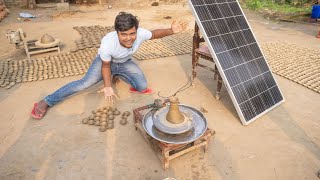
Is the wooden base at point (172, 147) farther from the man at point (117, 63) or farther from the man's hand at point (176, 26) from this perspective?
the man's hand at point (176, 26)

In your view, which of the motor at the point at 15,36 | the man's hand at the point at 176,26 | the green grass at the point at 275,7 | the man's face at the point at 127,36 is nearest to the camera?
the man's face at the point at 127,36

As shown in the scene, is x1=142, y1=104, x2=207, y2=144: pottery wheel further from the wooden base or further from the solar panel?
the solar panel

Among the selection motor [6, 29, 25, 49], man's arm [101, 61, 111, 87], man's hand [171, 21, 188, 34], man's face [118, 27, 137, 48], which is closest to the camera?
man's face [118, 27, 137, 48]

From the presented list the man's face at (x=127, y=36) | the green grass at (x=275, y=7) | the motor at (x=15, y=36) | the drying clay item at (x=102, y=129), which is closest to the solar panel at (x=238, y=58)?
the man's face at (x=127, y=36)

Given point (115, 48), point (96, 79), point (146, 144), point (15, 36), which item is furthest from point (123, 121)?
point (15, 36)

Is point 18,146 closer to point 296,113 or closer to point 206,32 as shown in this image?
point 206,32

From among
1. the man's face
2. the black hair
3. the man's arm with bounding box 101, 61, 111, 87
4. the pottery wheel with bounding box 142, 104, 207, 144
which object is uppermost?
the black hair

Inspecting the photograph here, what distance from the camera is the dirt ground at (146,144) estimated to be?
3.21 metres

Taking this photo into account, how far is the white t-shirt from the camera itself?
412 cm

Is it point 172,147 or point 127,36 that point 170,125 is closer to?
point 172,147

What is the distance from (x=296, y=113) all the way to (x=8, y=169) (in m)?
4.43

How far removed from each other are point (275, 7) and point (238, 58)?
35.9 ft

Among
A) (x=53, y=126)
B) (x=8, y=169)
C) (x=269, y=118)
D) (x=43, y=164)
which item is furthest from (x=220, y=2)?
(x=8, y=169)

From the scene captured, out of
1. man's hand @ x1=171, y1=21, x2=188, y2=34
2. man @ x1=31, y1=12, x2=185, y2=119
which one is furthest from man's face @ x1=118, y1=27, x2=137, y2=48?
man's hand @ x1=171, y1=21, x2=188, y2=34
